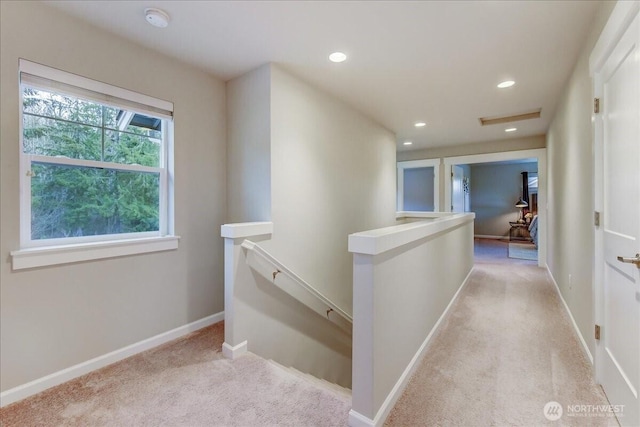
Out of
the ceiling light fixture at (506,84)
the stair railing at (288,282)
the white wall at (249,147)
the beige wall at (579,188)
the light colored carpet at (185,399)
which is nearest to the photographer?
the light colored carpet at (185,399)

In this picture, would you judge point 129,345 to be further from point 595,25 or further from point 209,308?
point 595,25

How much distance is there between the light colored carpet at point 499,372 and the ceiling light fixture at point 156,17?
2799mm

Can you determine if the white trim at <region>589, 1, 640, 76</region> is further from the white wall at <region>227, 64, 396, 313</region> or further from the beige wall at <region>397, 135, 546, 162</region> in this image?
the beige wall at <region>397, 135, 546, 162</region>

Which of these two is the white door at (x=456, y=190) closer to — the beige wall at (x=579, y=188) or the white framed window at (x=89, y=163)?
the beige wall at (x=579, y=188)

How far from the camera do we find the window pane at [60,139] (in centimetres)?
185

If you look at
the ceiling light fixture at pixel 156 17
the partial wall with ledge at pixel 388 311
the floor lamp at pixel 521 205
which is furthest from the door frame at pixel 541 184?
the ceiling light fixture at pixel 156 17

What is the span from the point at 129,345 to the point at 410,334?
2.08 m

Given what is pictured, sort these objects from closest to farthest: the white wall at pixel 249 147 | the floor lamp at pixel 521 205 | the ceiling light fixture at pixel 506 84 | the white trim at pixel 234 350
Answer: the white trim at pixel 234 350, the white wall at pixel 249 147, the ceiling light fixture at pixel 506 84, the floor lamp at pixel 521 205

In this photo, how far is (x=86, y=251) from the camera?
202cm

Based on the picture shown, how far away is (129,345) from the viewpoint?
2.24 m

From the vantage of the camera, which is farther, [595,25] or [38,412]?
[595,25]

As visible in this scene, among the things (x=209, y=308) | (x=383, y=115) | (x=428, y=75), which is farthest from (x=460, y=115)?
(x=209, y=308)

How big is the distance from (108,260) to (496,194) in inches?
422

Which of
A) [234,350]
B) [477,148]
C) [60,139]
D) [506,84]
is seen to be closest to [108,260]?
[60,139]
